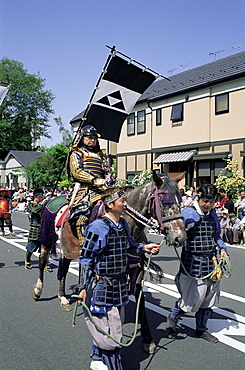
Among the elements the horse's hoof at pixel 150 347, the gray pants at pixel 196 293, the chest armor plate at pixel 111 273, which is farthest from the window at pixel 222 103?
the chest armor plate at pixel 111 273

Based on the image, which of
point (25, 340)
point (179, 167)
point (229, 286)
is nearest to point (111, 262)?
point (25, 340)

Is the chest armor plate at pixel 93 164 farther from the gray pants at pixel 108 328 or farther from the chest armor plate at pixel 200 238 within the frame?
the gray pants at pixel 108 328

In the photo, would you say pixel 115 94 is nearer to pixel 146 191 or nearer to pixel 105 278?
pixel 146 191

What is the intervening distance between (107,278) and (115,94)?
176 inches

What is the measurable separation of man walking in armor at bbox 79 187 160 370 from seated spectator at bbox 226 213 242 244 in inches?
409

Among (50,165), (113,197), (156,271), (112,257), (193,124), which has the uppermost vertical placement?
(193,124)

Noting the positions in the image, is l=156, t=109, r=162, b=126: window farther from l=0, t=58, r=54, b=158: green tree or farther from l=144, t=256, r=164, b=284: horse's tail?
l=0, t=58, r=54, b=158: green tree

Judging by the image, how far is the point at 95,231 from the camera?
372 cm

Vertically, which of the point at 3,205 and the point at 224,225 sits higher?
the point at 3,205

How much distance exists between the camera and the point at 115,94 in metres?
7.37

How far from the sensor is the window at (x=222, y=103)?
71.3ft

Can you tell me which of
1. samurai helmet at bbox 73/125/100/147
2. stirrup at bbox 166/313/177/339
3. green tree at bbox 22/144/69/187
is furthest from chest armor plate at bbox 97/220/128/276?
green tree at bbox 22/144/69/187

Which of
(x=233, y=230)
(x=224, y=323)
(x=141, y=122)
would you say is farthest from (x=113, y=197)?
(x=141, y=122)

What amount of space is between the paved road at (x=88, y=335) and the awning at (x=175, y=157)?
15.9 m
